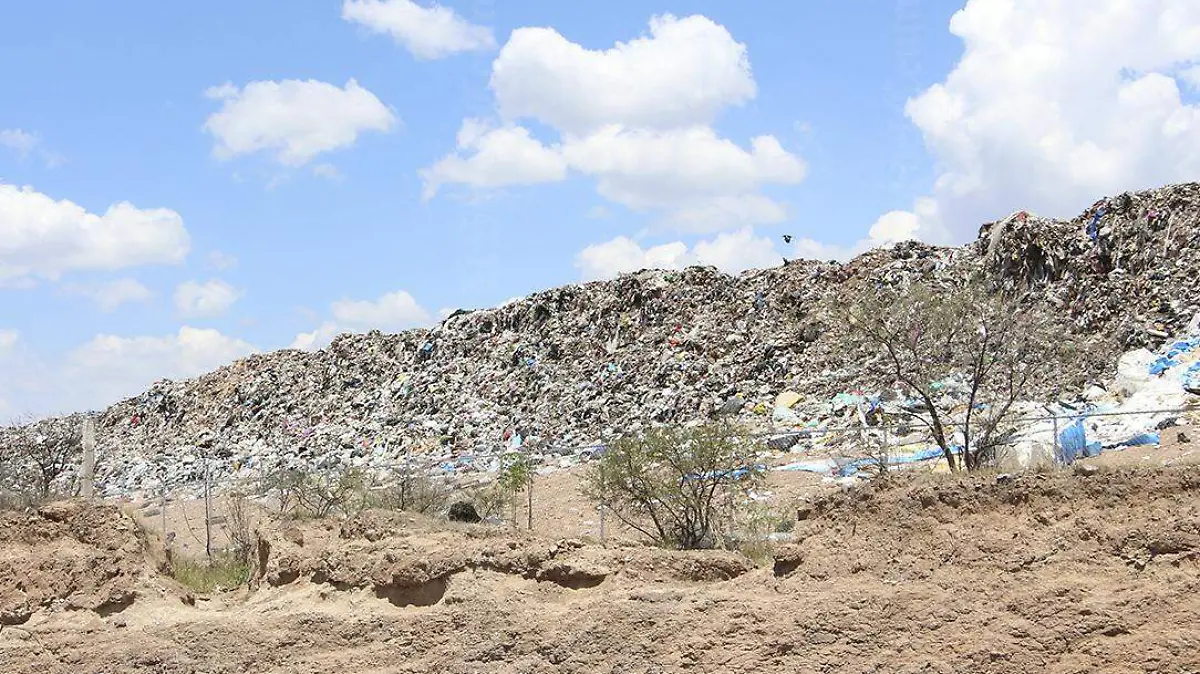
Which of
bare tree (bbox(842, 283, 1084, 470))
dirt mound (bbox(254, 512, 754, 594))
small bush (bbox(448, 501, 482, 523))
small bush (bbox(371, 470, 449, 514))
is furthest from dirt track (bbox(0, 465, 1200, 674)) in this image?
bare tree (bbox(842, 283, 1084, 470))

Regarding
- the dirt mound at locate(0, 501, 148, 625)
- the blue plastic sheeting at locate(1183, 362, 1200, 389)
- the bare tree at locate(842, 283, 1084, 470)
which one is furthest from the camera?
the blue plastic sheeting at locate(1183, 362, 1200, 389)

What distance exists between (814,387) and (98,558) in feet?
66.0

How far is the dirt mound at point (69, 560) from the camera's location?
686 cm

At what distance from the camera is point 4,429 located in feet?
154

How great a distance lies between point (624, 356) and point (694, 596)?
965 inches

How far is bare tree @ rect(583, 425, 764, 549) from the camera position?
13.3 metres

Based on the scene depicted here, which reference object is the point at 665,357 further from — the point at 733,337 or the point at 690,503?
the point at 690,503

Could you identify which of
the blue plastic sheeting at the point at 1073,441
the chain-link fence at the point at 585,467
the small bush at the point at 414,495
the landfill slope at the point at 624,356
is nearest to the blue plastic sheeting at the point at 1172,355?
the landfill slope at the point at 624,356

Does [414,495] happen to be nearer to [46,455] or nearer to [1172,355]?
[1172,355]

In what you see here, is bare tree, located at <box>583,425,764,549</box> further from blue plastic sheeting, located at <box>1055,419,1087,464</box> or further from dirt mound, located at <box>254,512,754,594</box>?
dirt mound, located at <box>254,512,754,594</box>

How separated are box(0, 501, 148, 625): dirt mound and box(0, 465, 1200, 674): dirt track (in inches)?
0.5

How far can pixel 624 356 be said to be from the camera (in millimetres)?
30234

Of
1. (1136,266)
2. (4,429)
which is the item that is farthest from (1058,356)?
(4,429)

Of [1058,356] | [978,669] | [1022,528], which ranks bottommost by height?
[978,669]
